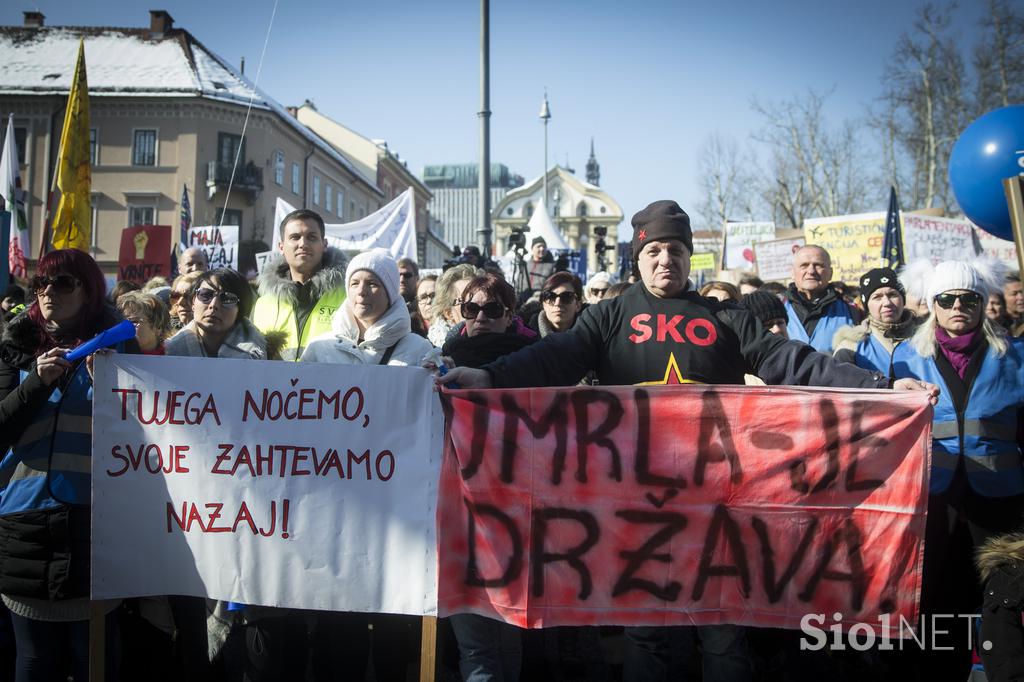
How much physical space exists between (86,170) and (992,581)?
645 cm

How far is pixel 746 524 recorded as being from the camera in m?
2.79

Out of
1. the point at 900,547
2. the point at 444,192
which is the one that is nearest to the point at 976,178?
the point at 900,547

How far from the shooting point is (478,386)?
2871 millimetres

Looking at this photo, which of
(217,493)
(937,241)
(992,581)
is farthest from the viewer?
(937,241)

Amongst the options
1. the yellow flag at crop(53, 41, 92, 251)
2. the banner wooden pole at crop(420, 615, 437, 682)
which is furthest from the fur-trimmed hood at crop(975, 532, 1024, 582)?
the yellow flag at crop(53, 41, 92, 251)

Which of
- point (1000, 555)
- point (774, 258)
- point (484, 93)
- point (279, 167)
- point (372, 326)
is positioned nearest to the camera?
point (1000, 555)

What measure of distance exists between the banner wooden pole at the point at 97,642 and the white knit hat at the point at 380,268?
64.7 inches

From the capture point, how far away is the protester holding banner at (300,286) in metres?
3.97

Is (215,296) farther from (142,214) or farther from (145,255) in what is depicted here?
(142,214)

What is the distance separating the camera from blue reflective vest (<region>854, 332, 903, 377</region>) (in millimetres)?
3688

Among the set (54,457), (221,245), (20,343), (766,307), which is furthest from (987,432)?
(221,245)

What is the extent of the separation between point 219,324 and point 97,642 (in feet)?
4.50

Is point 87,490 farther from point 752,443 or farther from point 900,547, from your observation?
point 900,547

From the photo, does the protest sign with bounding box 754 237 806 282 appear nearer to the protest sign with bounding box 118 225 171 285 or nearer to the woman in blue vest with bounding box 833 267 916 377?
the woman in blue vest with bounding box 833 267 916 377
